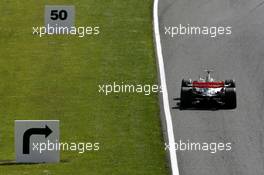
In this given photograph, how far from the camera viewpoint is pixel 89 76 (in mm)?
31906

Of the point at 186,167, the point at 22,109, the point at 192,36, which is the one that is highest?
the point at 192,36

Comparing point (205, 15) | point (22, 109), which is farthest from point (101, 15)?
point (22, 109)

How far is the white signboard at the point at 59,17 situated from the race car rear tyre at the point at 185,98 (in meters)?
9.48

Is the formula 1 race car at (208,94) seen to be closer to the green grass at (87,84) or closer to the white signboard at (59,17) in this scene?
the green grass at (87,84)

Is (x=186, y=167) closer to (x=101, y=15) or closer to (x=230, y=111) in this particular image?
(x=230, y=111)

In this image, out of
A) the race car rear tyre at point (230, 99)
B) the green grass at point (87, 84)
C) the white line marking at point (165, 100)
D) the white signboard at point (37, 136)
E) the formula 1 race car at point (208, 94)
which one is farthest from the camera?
the formula 1 race car at point (208, 94)

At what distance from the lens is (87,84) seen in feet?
101

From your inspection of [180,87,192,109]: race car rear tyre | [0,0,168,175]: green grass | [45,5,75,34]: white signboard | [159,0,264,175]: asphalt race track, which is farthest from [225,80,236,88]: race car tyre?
[45,5,75,34]: white signboard

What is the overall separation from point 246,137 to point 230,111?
2.48 m

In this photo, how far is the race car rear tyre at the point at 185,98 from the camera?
91.2 ft

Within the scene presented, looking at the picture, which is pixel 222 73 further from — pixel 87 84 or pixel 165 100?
pixel 87 84

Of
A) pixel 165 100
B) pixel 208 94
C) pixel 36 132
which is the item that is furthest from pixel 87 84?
pixel 36 132

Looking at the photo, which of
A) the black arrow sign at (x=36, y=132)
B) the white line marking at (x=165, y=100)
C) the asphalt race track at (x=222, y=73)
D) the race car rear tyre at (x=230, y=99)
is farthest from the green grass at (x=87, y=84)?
the race car rear tyre at (x=230, y=99)

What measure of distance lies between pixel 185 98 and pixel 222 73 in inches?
156
